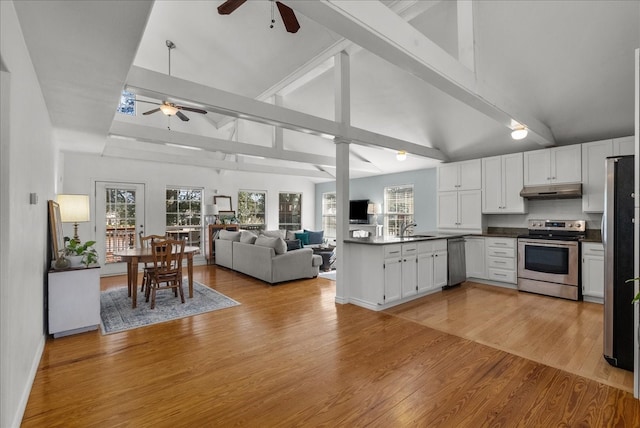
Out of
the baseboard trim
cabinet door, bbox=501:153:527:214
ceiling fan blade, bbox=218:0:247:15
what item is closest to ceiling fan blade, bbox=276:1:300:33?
ceiling fan blade, bbox=218:0:247:15

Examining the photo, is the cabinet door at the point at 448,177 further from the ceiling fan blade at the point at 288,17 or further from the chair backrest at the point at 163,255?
the chair backrest at the point at 163,255

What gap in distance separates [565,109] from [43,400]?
6.56 m

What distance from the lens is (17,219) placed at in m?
1.87

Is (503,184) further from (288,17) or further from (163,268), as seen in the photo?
(163,268)

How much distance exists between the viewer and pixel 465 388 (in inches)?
89.5

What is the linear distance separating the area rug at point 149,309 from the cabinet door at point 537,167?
5232 millimetres

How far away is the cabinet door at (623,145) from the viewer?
4.23 meters

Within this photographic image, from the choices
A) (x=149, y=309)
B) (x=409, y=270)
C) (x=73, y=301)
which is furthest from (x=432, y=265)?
(x=73, y=301)

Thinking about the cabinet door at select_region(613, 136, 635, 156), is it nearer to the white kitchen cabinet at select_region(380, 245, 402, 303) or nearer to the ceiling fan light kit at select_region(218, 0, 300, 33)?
the white kitchen cabinet at select_region(380, 245, 402, 303)

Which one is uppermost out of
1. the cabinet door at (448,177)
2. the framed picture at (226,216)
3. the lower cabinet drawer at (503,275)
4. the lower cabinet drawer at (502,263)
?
the cabinet door at (448,177)

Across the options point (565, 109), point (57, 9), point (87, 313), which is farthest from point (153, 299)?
point (565, 109)

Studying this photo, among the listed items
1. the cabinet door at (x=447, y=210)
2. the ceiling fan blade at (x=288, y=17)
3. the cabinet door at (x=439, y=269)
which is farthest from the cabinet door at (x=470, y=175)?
the ceiling fan blade at (x=288, y=17)

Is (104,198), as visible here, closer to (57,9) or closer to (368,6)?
(57,9)

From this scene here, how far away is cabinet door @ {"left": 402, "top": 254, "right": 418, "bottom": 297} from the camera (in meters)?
4.32
